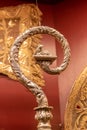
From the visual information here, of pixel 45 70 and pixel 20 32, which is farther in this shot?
pixel 20 32

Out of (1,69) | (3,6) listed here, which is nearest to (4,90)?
(1,69)

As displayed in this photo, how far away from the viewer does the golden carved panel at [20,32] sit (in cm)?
224

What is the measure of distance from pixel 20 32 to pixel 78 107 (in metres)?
0.58

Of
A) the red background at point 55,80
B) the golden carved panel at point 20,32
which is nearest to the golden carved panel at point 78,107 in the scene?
the red background at point 55,80

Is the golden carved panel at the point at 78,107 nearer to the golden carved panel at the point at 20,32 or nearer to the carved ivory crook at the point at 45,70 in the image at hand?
the golden carved panel at the point at 20,32

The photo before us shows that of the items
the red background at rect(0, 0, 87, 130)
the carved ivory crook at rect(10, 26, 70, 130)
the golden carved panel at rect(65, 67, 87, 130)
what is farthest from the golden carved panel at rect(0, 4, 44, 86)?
the carved ivory crook at rect(10, 26, 70, 130)

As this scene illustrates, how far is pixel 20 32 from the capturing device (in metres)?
2.32

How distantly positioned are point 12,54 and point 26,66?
0.83 m

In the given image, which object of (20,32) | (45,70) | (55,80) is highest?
(20,32)

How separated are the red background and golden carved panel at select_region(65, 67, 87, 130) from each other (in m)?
0.11

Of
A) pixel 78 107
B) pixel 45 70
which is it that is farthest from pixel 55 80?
pixel 45 70

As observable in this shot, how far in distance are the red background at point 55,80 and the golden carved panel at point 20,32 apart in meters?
0.07

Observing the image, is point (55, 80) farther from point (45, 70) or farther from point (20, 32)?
point (45, 70)

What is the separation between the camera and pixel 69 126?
7.01 feet
